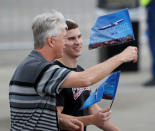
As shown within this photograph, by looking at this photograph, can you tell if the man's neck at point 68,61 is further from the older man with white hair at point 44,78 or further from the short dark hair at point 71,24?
the older man with white hair at point 44,78

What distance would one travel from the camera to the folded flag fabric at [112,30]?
3.13 m

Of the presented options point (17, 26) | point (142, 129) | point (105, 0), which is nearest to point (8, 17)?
point (17, 26)

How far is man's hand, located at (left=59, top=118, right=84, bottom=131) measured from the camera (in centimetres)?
318

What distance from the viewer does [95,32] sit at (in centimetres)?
328

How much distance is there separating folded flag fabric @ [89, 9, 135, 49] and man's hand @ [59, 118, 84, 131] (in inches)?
17.2

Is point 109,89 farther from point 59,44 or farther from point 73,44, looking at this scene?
point 73,44

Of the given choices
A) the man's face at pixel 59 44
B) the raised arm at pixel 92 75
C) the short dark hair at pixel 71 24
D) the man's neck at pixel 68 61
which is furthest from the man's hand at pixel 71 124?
the short dark hair at pixel 71 24

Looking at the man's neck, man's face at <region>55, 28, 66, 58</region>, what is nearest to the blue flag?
man's face at <region>55, 28, 66, 58</region>

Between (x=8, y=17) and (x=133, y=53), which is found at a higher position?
(x=133, y=53)

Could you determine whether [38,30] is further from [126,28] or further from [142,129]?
[142,129]


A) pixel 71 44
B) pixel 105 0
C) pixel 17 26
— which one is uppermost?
pixel 71 44

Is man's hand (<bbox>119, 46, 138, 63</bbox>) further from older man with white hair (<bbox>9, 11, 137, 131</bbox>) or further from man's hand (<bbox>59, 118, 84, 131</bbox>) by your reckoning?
man's hand (<bbox>59, 118, 84, 131</bbox>)

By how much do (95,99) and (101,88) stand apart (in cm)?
10

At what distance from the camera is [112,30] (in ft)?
10.5
